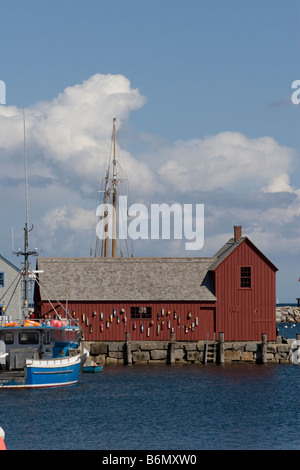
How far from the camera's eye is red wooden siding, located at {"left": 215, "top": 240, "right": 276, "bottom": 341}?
184 feet

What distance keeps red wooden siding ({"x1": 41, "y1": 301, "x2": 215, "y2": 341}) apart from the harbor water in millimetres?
3119

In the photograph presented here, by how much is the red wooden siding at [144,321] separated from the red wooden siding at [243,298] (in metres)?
0.99

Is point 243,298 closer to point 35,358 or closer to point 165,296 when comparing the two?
point 165,296

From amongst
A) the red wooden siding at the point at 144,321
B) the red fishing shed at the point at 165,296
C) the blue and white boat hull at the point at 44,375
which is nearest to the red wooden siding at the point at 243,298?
the red fishing shed at the point at 165,296

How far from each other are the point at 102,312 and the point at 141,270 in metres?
4.29

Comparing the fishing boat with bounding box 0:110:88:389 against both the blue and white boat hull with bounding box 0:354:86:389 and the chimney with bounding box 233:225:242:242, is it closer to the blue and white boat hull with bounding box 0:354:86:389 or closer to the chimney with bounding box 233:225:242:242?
the blue and white boat hull with bounding box 0:354:86:389

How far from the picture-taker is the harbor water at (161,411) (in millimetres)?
30891

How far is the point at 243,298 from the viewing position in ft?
185

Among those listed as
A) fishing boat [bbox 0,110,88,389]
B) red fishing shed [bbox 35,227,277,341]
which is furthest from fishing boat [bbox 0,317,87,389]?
red fishing shed [bbox 35,227,277,341]

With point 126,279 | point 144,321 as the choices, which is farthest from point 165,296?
point 126,279

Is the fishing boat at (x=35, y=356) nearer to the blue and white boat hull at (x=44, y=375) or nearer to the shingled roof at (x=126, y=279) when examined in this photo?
the blue and white boat hull at (x=44, y=375)

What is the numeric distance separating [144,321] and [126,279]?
3.19 m
